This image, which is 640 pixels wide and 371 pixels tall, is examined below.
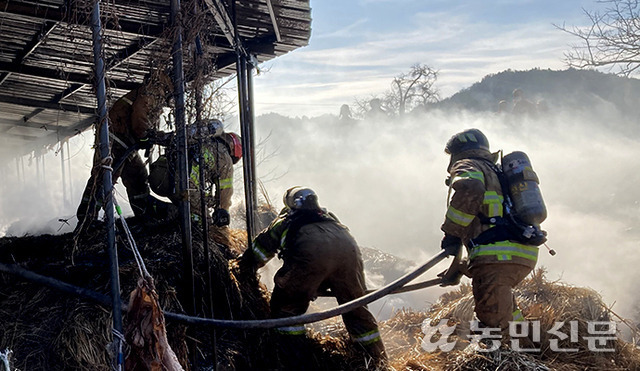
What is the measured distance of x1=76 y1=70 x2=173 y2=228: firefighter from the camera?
149 inches

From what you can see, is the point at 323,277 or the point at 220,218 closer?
the point at 323,277

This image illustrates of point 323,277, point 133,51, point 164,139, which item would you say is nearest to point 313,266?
point 323,277

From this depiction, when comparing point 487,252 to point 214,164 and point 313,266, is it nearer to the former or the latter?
point 313,266

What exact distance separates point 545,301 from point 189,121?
4503 millimetres

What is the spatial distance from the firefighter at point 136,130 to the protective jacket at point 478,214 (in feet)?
9.03

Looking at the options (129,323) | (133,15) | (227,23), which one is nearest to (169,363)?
(129,323)

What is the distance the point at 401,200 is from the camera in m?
23.8

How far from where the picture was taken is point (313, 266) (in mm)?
4641

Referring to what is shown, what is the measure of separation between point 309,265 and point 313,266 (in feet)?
0.13

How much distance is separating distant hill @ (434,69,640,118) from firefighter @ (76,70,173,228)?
25.7 metres

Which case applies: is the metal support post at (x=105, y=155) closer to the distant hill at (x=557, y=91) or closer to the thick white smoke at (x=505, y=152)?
the thick white smoke at (x=505, y=152)

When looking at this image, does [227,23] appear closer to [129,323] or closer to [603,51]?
[129,323]

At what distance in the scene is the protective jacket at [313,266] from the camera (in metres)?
4.66

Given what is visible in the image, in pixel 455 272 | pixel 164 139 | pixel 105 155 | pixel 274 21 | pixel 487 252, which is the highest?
pixel 274 21
